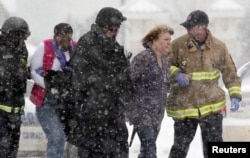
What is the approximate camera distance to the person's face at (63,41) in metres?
7.06

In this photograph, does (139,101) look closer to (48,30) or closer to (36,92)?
(36,92)

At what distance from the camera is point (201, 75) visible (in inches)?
283

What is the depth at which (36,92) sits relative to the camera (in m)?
7.15

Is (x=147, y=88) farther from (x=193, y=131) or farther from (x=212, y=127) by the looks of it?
(x=212, y=127)

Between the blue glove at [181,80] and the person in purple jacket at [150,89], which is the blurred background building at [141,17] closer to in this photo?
the person in purple jacket at [150,89]

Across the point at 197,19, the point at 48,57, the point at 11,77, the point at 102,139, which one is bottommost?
the point at 102,139

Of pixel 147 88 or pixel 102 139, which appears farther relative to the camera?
pixel 147 88

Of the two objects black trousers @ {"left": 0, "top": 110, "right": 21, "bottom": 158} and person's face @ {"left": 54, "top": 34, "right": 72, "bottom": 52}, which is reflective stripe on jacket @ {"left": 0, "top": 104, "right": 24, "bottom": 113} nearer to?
black trousers @ {"left": 0, "top": 110, "right": 21, "bottom": 158}

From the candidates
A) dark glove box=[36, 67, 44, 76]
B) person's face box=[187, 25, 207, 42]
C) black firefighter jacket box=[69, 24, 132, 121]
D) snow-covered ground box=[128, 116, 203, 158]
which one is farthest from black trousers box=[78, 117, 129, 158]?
snow-covered ground box=[128, 116, 203, 158]

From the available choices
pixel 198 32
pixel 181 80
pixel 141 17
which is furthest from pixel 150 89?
pixel 141 17

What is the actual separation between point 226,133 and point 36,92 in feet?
9.62

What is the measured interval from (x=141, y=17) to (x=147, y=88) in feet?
162

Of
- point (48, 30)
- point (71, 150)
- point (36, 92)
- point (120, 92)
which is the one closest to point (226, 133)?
point (71, 150)

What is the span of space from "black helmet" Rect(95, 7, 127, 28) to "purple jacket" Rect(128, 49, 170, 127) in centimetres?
125
